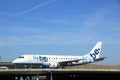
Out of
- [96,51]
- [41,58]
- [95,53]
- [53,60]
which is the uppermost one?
[96,51]

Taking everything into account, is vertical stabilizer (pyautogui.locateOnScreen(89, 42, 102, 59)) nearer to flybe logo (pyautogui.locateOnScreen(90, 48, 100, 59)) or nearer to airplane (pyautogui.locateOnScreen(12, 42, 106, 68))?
flybe logo (pyautogui.locateOnScreen(90, 48, 100, 59))

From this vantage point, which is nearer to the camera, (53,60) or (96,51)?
(53,60)

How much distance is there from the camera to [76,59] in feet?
386

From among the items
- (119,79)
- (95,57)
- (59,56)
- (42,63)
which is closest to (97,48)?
(95,57)

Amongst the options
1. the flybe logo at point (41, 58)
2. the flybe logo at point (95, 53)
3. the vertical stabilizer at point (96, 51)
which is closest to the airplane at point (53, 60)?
the flybe logo at point (41, 58)

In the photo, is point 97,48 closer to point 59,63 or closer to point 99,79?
point 99,79

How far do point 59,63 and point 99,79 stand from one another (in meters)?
29.8

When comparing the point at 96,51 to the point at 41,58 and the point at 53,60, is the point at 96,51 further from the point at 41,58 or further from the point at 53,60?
the point at 41,58

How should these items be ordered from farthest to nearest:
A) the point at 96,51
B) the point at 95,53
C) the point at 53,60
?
the point at 96,51 < the point at 95,53 < the point at 53,60

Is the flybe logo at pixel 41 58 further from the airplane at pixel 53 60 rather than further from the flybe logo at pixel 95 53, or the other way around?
the flybe logo at pixel 95 53

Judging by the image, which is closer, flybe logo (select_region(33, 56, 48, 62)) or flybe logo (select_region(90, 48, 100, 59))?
flybe logo (select_region(33, 56, 48, 62))

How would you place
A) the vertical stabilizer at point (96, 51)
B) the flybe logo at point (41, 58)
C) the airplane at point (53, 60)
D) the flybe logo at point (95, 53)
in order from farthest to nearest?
the vertical stabilizer at point (96, 51) < the flybe logo at point (95, 53) < the flybe logo at point (41, 58) < the airplane at point (53, 60)

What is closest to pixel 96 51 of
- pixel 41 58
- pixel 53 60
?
pixel 53 60

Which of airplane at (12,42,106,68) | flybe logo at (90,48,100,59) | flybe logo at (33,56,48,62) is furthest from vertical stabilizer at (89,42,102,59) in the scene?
flybe logo at (33,56,48,62)
